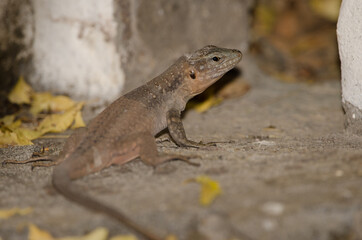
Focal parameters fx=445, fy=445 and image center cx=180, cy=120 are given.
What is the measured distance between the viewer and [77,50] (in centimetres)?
513

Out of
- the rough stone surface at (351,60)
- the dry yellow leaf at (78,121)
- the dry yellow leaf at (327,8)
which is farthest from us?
the dry yellow leaf at (327,8)

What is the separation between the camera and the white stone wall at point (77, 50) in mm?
4969

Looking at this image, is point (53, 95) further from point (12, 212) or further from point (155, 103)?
point (12, 212)

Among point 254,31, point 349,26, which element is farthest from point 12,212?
point 254,31

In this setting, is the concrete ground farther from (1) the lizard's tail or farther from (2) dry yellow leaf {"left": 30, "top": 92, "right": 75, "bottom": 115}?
(2) dry yellow leaf {"left": 30, "top": 92, "right": 75, "bottom": 115}

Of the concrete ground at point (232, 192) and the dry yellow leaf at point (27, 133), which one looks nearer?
the concrete ground at point (232, 192)

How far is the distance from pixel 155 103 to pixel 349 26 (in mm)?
1788

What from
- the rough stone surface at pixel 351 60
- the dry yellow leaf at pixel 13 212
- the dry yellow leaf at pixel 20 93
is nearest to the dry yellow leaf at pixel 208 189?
the dry yellow leaf at pixel 13 212

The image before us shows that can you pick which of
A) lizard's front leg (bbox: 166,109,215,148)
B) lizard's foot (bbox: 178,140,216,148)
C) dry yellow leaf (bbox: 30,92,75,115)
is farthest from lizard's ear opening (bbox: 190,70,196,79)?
dry yellow leaf (bbox: 30,92,75,115)

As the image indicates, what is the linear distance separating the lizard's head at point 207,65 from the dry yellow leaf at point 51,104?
157 centimetres

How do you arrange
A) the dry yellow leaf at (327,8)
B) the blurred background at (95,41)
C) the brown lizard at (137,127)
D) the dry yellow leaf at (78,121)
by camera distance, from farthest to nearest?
the dry yellow leaf at (327,8), the blurred background at (95,41), the dry yellow leaf at (78,121), the brown lizard at (137,127)

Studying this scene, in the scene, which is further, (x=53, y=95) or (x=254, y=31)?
(x=254, y=31)

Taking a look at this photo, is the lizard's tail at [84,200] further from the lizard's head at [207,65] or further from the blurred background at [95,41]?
the blurred background at [95,41]

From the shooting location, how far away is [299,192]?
109 inches
